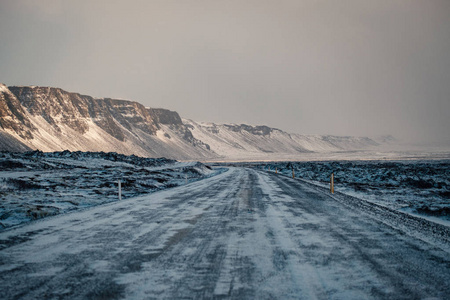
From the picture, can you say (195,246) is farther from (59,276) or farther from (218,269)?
(59,276)

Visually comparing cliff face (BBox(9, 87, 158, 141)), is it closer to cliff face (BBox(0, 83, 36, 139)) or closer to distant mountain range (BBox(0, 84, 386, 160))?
distant mountain range (BBox(0, 84, 386, 160))

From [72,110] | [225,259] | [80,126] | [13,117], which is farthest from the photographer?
[72,110]

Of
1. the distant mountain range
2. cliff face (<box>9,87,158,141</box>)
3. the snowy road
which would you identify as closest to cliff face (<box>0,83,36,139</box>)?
the distant mountain range

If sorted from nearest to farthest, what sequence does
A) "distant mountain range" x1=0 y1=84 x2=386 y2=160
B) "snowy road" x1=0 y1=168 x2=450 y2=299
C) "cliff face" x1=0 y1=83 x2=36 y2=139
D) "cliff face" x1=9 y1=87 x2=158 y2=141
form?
"snowy road" x1=0 y1=168 x2=450 y2=299 → "cliff face" x1=0 y1=83 x2=36 y2=139 → "distant mountain range" x1=0 y1=84 x2=386 y2=160 → "cliff face" x1=9 y1=87 x2=158 y2=141

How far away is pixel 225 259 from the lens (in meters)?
4.72

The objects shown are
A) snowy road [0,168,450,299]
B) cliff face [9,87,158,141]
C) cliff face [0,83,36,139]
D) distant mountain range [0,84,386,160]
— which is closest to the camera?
snowy road [0,168,450,299]

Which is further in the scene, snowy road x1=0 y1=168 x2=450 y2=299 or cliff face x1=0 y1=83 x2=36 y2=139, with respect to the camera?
cliff face x1=0 y1=83 x2=36 y2=139

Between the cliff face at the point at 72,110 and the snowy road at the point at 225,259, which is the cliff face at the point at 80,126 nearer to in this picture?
the cliff face at the point at 72,110

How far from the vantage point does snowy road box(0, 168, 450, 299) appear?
363 centimetres

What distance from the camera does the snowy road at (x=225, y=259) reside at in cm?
363

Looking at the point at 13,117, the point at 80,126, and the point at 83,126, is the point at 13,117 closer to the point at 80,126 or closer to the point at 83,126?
the point at 80,126

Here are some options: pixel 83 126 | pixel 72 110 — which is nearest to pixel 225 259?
pixel 83 126

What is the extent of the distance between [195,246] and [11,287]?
271cm

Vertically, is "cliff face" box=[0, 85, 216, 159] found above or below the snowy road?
above
